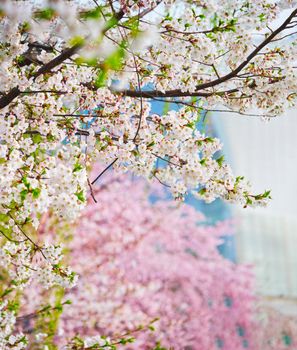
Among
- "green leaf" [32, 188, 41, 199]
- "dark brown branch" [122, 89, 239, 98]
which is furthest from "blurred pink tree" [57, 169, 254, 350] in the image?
"green leaf" [32, 188, 41, 199]

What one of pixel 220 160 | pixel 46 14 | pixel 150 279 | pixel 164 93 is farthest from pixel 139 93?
pixel 150 279

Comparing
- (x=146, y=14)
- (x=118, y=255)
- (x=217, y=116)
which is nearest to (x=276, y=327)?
(x=118, y=255)

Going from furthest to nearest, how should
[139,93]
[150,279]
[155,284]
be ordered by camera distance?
[150,279] → [155,284] → [139,93]

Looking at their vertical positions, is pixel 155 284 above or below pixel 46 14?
above

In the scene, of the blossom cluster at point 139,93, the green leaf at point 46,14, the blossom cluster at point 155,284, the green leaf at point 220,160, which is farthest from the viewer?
the blossom cluster at point 155,284

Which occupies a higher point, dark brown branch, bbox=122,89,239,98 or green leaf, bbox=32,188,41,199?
dark brown branch, bbox=122,89,239,98

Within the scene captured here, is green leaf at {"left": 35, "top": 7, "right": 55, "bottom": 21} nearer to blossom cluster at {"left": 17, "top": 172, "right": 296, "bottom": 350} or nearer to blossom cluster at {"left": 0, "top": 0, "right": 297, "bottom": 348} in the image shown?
blossom cluster at {"left": 0, "top": 0, "right": 297, "bottom": 348}

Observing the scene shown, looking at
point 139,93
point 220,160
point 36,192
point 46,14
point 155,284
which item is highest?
point 155,284

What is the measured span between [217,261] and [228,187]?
13.2 meters

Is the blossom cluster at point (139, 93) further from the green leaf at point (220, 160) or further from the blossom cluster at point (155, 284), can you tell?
the blossom cluster at point (155, 284)

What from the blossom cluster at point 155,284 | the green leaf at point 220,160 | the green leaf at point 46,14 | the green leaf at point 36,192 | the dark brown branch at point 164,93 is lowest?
the green leaf at point 36,192

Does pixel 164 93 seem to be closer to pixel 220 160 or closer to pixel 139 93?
pixel 139 93

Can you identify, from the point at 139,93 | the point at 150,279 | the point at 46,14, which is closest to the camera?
the point at 46,14

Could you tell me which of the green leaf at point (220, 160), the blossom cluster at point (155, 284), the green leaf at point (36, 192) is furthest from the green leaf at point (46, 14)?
the blossom cluster at point (155, 284)
